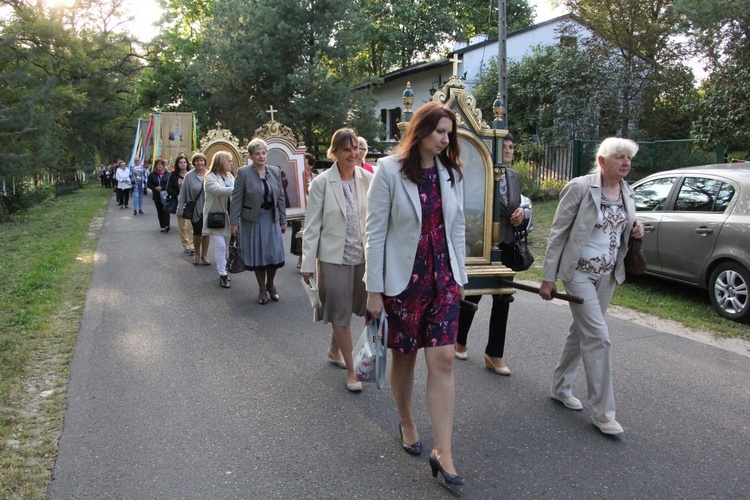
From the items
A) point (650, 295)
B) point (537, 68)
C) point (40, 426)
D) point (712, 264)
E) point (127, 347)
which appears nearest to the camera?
point (40, 426)

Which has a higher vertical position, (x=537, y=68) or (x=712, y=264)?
(x=537, y=68)

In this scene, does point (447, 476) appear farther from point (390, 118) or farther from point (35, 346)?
point (390, 118)

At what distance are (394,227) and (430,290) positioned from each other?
378 mm

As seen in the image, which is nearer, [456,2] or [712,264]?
[712,264]

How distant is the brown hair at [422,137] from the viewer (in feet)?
9.82

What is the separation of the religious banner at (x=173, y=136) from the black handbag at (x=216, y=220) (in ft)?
46.0

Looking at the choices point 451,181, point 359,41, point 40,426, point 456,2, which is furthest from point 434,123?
point 456,2

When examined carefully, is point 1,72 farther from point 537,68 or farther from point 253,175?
point 537,68

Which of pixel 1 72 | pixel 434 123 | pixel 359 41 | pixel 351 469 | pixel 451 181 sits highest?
pixel 359 41

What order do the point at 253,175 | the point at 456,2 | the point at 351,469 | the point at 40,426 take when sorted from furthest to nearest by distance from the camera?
the point at 456,2, the point at 253,175, the point at 40,426, the point at 351,469

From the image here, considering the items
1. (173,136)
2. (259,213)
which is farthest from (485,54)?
(259,213)

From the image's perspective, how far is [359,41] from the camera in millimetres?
22234

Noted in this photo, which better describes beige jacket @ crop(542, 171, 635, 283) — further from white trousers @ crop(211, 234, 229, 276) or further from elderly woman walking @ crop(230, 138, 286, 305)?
white trousers @ crop(211, 234, 229, 276)

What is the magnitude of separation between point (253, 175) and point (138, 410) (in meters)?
3.50
